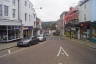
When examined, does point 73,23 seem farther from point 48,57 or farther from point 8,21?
point 48,57

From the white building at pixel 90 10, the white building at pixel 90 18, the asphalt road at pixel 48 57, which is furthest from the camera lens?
the white building at pixel 90 10

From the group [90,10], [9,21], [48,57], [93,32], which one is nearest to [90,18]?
[90,10]

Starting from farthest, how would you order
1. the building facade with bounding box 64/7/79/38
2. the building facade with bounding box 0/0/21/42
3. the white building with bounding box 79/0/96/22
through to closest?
the building facade with bounding box 64/7/79/38 → the white building with bounding box 79/0/96/22 → the building facade with bounding box 0/0/21/42

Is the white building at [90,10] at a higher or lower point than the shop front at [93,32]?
higher

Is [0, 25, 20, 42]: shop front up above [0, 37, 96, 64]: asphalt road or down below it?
above

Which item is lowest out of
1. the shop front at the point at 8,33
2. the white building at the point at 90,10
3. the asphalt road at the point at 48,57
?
the asphalt road at the point at 48,57

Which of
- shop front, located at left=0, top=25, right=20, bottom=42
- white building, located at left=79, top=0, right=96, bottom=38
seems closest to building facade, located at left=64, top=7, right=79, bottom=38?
white building, located at left=79, top=0, right=96, bottom=38

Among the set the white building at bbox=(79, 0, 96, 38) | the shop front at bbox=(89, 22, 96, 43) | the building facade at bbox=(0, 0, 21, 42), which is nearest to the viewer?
the building facade at bbox=(0, 0, 21, 42)

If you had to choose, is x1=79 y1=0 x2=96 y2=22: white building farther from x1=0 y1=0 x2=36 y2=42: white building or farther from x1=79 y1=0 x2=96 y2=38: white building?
x1=0 y1=0 x2=36 y2=42: white building

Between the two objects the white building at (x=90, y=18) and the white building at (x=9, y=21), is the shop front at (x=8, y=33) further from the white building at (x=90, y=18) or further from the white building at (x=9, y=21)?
the white building at (x=90, y=18)

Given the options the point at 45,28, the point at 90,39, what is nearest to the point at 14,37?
the point at 90,39

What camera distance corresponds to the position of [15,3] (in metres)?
36.8

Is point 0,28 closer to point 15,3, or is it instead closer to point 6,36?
point 6,36

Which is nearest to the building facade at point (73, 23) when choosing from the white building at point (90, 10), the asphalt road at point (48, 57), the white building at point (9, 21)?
the white building at point (90, 10)
